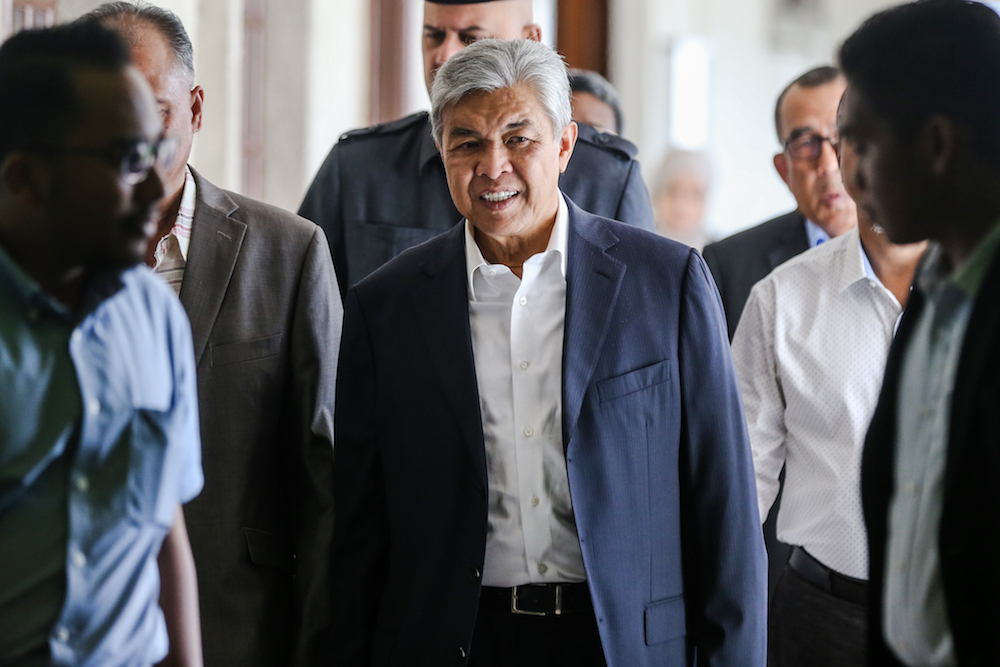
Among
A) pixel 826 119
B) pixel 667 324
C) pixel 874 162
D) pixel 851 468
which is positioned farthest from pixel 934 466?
pixel 826 119

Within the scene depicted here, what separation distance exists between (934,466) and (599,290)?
84cm

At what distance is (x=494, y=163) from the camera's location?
5.68 ft

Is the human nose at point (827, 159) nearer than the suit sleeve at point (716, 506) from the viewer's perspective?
No

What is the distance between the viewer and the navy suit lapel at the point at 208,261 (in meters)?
1.74

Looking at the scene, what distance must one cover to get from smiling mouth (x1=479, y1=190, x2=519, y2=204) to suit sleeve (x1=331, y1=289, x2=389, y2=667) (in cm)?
31

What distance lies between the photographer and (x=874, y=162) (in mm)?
1008

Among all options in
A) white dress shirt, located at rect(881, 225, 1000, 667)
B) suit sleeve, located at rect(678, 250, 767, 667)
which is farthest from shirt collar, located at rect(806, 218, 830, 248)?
white dress shirt, located at rect(881, 225, 1000, 667)

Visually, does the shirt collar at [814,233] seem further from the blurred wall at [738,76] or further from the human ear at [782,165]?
the blurred wall at [738,76]

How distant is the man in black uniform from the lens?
238cm

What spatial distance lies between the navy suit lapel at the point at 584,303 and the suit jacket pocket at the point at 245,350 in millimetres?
495

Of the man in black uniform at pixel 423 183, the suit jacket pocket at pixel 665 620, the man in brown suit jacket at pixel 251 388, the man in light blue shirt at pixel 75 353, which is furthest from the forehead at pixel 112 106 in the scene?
the man in black uniform at pixel 423 183

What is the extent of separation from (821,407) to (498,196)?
845mm

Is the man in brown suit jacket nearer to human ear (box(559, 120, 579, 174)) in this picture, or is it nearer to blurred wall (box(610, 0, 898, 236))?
human ear (box(559, 120, 579, 174))

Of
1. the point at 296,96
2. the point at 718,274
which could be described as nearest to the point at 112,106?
the point at 718,274
